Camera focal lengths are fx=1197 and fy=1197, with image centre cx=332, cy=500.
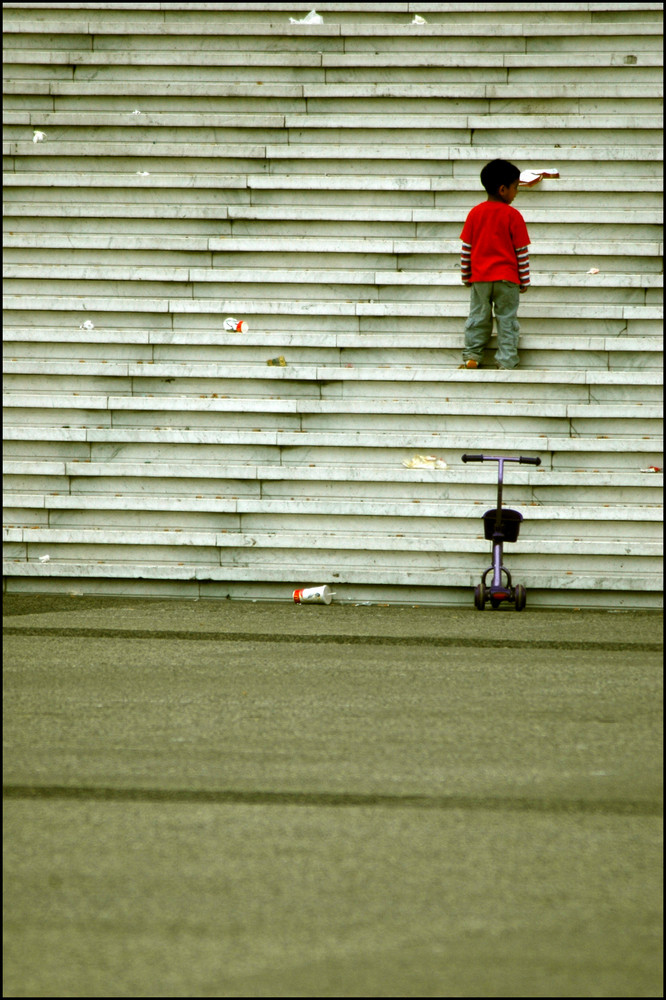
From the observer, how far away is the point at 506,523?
774 cm

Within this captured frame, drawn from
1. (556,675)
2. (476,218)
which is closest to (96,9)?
(476,218)

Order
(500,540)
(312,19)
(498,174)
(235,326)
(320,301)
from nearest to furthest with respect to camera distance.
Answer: (500,540) < (498,174) < (235,326) < (320,301) < (312,19)

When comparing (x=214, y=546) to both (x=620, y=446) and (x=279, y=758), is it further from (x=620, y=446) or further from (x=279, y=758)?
(x=279, y=758)

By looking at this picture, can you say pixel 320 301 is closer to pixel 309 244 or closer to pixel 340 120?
pixel 309 244

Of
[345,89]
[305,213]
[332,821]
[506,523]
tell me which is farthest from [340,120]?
[332,821]

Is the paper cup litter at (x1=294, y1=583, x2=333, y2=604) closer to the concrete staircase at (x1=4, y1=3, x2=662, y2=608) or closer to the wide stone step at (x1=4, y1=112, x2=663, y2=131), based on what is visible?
the concrete staircase at (x1=4, y1=3, x2=662, y2=608)

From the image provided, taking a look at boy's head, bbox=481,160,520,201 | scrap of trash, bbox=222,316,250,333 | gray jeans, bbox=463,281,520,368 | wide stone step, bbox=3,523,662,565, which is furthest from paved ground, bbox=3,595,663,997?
boy's head, bbox=481,160,520,201

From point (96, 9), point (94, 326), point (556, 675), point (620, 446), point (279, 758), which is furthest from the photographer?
point (96, 9)

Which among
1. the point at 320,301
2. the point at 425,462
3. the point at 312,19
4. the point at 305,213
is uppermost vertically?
the point at 312,19

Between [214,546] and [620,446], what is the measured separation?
9.83 feet

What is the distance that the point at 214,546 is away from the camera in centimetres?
864

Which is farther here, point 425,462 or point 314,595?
point 425,462

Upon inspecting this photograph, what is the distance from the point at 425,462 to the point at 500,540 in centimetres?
126

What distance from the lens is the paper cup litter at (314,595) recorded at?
→ 8141 millimetres
